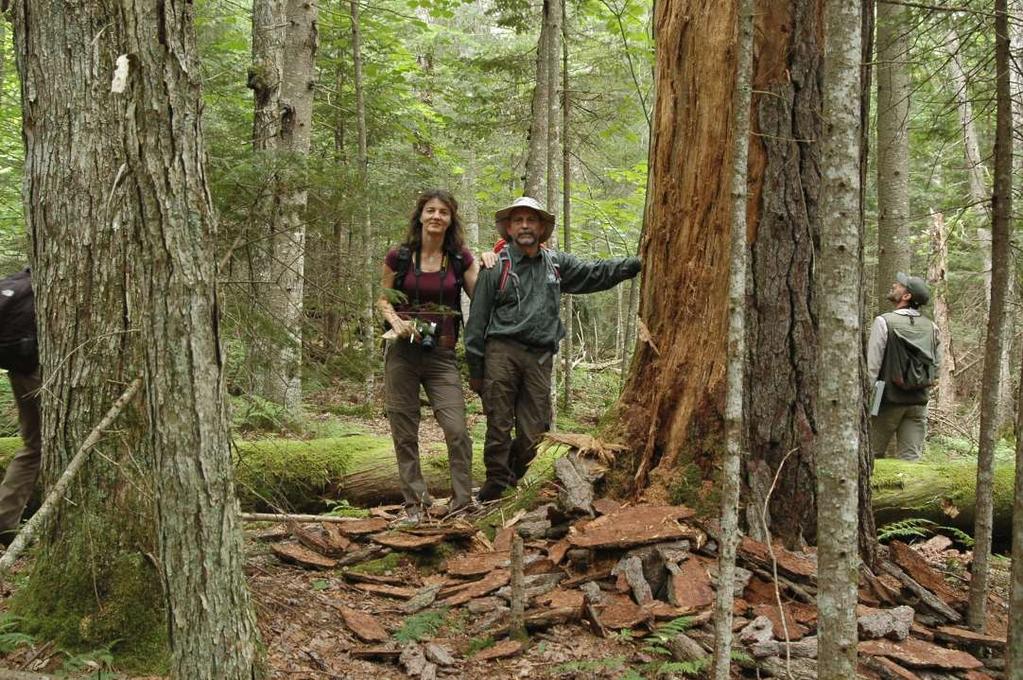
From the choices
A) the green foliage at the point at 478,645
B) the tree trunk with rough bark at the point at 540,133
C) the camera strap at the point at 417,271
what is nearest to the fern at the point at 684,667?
the green foliage at the point at 478,645

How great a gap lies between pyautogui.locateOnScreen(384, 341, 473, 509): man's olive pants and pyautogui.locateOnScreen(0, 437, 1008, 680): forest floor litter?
647 mm

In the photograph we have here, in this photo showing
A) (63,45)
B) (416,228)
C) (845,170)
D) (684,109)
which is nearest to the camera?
(845,170)

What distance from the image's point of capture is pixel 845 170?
9.66 feet

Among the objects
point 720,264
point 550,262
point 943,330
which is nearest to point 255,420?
point 550,262

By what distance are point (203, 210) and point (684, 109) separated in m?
3.48

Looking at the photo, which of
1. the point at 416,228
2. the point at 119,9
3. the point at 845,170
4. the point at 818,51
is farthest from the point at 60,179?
the point at 818,51

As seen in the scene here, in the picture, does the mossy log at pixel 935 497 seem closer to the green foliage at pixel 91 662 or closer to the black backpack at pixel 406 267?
the black backpack at pixel 406 267

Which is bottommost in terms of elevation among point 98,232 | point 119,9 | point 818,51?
point 98,232

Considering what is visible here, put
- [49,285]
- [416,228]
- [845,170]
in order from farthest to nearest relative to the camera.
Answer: [416,228] < [49,285] < [845,170]

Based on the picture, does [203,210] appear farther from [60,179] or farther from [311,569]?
[311,569]

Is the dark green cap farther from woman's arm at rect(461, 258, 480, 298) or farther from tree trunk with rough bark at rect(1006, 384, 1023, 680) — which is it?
woman's arm at rect(461, 258, 480, 298)

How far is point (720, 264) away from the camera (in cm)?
503

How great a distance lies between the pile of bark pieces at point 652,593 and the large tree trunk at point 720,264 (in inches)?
15.2

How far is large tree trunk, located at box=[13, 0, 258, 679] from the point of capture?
9.63 ft
